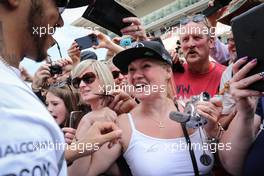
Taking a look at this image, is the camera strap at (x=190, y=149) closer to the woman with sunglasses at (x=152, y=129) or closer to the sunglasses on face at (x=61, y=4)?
the woman with sunglasses at (x=152, y=129)

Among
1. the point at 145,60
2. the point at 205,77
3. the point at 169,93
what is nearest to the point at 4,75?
the point at 145,60

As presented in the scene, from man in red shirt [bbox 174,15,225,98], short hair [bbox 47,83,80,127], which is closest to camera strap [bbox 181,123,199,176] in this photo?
man in red shirt [bbox 174,15,225,98]

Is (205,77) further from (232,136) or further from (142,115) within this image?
(232,136)

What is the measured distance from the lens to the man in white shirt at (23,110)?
66 centimetres

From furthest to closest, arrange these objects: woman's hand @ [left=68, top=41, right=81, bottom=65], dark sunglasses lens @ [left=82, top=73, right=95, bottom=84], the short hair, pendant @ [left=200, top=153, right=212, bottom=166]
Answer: woman's hand @ [left=68, top=41, right=81, bottom=65] < the short hair < dark sunglasses lens @ [left=82, top=73, right=95, bottom=84] < pendant @ [left=200, top=153, right=212, bottom=166]

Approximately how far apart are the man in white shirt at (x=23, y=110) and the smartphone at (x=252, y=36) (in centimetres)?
79

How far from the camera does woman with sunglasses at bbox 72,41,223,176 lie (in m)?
1.74

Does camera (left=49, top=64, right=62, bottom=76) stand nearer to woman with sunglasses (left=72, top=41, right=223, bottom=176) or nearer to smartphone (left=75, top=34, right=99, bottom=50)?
smartphone (left=75, top=34, right=99, bottom=50)

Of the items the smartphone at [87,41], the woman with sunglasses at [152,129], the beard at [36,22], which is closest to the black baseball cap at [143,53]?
the woman with sunglasses at [152,129]

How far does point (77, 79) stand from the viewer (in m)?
2.46

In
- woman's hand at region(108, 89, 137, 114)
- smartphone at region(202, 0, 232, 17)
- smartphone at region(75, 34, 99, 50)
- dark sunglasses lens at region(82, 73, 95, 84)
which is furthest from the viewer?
smartphone at region(75, 34, 99, 50)

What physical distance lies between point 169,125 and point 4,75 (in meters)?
1.32

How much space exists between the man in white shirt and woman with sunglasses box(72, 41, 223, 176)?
983mm

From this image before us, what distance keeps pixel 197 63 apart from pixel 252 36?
152cm
